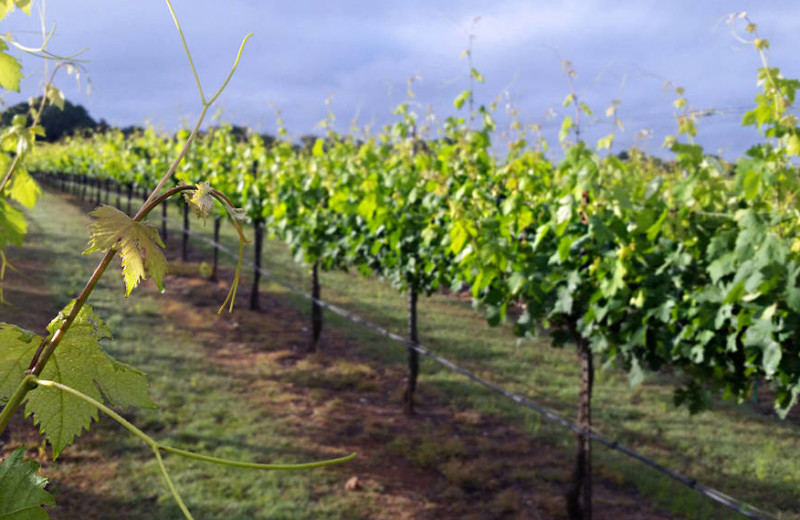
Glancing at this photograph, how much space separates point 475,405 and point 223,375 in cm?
288

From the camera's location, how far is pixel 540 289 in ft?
14.7

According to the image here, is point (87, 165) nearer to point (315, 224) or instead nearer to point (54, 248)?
point (54, 248)

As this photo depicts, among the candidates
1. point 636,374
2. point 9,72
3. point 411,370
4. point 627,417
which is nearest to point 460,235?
point 636,374

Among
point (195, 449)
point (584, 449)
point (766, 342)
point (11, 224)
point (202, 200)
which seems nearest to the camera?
point (202, 200)

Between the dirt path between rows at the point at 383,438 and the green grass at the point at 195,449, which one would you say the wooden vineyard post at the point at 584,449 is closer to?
the dirt path between rows at the point at 383,438

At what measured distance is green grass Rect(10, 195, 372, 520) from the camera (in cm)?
466

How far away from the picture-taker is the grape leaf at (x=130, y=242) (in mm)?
578

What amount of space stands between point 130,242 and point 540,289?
13.4 feet

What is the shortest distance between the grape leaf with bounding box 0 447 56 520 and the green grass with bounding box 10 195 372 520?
417cm

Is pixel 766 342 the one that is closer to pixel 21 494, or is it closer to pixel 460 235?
pixel 460 235

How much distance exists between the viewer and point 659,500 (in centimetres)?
552

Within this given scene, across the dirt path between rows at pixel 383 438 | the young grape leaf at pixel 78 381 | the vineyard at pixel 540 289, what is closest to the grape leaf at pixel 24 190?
the vineyard at pixel 540 289

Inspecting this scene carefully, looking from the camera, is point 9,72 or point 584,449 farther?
point 584,449

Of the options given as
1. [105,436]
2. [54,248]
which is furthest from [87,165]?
[105,436]
